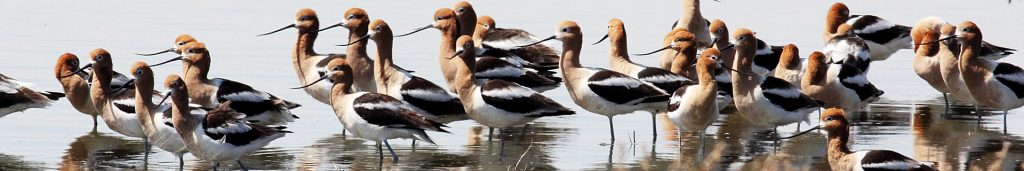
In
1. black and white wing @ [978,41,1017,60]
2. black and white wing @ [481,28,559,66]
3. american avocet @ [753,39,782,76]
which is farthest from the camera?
black and white wing @ [978,41,1017,60]

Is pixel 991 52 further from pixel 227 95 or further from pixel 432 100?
pixel 227 95

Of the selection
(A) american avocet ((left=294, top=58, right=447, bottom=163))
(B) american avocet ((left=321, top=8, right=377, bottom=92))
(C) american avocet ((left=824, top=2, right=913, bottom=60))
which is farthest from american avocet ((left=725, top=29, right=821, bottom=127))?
(C) american avocet ((left=824, top=2, right=913, bottom=60))

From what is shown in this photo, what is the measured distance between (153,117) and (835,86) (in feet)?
19.0

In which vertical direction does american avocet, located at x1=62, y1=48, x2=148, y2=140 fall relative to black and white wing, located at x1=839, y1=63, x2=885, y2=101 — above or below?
above

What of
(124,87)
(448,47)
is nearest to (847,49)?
(448,47)

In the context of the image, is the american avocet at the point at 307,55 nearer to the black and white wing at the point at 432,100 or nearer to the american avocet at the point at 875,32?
the black and white wing at the point at 432,100

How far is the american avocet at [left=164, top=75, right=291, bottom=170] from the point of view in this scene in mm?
12297

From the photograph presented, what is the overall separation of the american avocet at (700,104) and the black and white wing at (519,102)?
2.74 ft

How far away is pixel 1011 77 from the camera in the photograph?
15.6m

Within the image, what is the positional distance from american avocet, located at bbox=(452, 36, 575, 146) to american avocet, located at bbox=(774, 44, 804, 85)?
10.1 feet

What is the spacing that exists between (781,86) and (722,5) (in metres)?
12.8

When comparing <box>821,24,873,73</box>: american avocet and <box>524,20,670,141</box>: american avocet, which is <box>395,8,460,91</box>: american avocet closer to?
<box>524,20,670,141</box>: american avocet

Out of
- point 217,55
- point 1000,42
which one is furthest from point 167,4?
point 1000,42

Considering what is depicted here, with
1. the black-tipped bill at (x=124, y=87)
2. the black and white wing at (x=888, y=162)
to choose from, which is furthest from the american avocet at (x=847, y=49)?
the black-tipped bill at (x=124, y=87)
